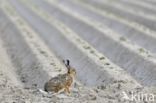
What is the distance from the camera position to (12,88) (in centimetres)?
1171

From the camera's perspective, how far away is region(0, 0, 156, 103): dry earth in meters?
11.2

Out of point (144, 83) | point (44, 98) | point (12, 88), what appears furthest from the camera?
point (144, 83)

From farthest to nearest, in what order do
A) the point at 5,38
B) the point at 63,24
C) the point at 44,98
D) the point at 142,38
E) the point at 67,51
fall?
the point at 63,24
the point at 5,38
the point at 142,38
the point at 67,51
the point at 44,98

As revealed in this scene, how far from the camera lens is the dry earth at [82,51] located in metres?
11.2

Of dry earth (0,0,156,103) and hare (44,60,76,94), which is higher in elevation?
dry earth (0,0,156,103)

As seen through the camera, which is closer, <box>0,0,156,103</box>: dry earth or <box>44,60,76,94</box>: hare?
<box>44,60,76,94</box>: hare

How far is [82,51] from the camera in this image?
17.7m

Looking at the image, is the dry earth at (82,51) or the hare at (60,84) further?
the dry earth at (82,51)

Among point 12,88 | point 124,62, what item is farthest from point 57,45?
point 12,88

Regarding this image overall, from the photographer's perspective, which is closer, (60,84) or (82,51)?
(60,84)

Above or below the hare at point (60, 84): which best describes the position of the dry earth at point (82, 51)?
above

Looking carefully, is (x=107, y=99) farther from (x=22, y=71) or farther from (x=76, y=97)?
(x=22, y=71)

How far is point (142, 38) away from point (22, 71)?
18.2 feet

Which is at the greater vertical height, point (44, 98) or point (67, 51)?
point (67, 51)
